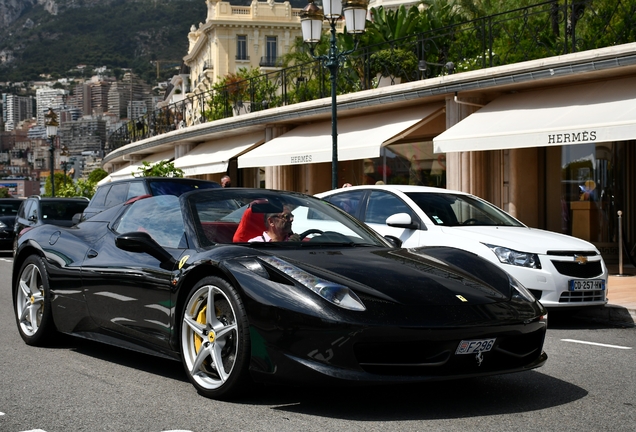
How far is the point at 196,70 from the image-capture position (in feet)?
329

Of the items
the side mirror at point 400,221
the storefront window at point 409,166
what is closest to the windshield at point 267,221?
the side mirror at point 400,221

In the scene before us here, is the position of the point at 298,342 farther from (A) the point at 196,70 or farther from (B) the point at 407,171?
(A) the point at 196,70

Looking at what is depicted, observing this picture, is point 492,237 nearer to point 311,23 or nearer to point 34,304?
point 34,304

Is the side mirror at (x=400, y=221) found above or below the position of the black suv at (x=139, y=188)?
below

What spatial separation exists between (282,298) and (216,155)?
921 inches

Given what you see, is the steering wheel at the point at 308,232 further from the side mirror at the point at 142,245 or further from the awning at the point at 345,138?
the awning at the point at 345,138

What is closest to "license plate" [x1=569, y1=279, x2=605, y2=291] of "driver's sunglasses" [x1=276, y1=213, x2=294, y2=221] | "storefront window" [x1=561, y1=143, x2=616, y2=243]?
"driver's sunglasses" [x1=276, y1=213, x2=294, y2=221]

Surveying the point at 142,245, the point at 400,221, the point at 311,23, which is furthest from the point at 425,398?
the point at 311,23

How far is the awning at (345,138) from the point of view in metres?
19.2

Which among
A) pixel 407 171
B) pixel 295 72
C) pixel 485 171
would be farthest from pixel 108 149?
pixel 485 171

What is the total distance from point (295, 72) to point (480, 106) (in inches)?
299

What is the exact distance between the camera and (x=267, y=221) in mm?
5969

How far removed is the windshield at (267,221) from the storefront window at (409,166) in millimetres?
14792

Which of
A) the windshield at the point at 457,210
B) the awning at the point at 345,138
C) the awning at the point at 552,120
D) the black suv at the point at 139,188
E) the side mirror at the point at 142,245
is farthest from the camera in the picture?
the awning at the point at 345,138
